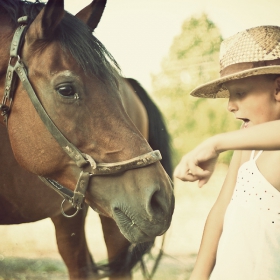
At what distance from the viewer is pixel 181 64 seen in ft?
5.83

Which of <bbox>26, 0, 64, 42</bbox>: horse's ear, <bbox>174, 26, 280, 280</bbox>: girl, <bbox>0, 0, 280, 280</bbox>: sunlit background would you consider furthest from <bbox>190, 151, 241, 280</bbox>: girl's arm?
<bbox>0, 0, 280, 280</bbox>: sunlit background

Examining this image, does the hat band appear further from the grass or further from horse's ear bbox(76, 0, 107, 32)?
the grass

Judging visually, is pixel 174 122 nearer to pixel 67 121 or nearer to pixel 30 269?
pixel 67 121

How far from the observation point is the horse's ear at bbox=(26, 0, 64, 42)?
104 centimetres

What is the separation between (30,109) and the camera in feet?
3.59

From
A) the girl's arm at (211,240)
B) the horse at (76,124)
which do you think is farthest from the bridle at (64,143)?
the girl's arm at (211,240)

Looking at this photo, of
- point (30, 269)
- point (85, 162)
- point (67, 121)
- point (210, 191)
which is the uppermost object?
point (67, 121)

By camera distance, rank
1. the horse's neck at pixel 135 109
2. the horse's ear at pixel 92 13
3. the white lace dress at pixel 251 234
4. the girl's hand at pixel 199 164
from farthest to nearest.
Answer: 1. the horse's neck at pixel 135 109
2. the horse's ear at pixel 92 13
3. the white lace dress at pixel 251 234
4. the girl's hand at pixel 199 164

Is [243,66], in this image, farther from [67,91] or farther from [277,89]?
[67,91]

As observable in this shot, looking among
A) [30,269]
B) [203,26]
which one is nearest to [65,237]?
[30,269]

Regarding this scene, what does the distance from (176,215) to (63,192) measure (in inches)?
31.1

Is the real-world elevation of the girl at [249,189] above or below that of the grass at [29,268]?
above

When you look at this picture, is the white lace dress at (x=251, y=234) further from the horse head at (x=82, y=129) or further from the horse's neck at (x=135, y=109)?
the horse's neck at (x=135, y=109)

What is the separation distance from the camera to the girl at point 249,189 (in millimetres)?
747
